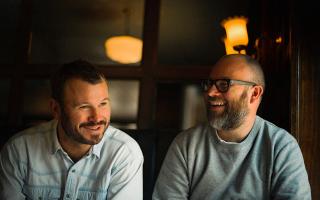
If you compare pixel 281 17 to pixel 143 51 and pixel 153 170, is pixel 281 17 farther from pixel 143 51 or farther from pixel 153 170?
pixel 153 170

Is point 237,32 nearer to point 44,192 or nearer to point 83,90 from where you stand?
point 83,90

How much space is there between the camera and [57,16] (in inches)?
113

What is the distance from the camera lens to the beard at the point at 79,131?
5.30 feet

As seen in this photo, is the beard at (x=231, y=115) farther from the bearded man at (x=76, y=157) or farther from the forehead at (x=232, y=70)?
the bearded man at (x=76, y=157)

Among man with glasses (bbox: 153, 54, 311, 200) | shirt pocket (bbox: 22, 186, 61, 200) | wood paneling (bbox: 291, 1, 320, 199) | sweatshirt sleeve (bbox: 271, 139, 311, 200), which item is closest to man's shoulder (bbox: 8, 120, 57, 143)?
shirt pocket (bbox: 22, 186, 61, 200)

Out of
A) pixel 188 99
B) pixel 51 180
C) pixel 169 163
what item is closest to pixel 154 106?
pixel 188 99

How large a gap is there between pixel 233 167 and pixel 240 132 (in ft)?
0.59

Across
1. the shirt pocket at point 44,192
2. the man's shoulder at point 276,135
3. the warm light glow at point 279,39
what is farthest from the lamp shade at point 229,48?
the shirt pocket at point 44,192

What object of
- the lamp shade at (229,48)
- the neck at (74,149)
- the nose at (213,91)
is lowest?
the neck at (74,149)

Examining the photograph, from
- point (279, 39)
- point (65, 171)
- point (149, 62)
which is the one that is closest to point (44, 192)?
point (65, 171)

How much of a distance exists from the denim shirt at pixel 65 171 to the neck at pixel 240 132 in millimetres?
446

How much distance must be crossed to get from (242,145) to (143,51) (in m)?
1.19

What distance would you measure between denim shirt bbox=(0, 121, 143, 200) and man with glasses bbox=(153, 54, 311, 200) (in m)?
0.19

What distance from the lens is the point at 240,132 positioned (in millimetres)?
1730
